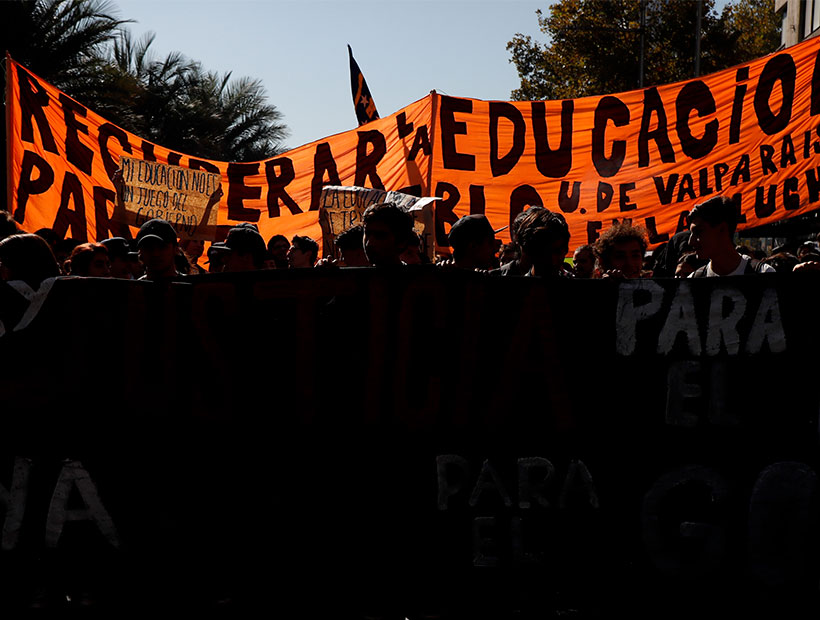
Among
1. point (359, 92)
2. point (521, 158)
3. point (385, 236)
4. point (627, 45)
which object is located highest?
point (627, 45)

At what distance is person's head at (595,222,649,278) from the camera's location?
5105 millimetres

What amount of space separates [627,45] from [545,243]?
90.2 feet

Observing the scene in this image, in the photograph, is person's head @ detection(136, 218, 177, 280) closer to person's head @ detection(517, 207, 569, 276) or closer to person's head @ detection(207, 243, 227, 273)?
person's head @ detection(517, 207, 569, 276)

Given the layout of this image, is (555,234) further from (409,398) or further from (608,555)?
(608,555)

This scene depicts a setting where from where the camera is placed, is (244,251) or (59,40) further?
(59,40)

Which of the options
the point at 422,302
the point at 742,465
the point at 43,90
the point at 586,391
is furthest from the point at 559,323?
the point at 43,90

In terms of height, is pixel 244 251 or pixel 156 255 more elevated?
pixel 244 251

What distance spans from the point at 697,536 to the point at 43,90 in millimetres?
7643

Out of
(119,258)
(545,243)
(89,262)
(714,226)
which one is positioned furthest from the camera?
(119,258)

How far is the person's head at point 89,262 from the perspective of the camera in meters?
5.77

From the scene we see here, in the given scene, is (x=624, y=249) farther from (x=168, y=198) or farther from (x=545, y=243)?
(x=168, y=198)

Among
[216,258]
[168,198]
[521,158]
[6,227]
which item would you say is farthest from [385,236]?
[168,198]

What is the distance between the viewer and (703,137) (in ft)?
26.2

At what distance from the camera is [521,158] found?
8.70 m
